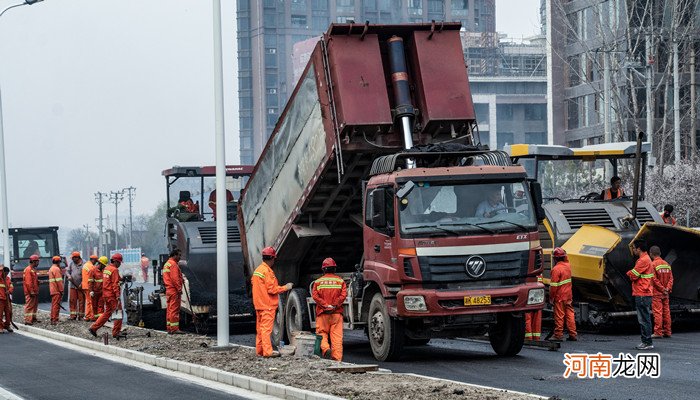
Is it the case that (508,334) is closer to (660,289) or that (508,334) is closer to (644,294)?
(644,294)

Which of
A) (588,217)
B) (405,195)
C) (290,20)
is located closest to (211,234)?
(588,217)

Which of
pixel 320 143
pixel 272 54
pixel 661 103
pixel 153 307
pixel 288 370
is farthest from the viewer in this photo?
pixel 272 54

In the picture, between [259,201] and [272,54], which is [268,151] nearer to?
[259,201]

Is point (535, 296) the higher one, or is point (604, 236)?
point (604, 236)

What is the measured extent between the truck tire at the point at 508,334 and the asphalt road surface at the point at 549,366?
16 cm

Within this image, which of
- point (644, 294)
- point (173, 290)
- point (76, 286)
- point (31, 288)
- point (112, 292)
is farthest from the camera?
point (76, 286)

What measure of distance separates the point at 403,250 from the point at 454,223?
30.7 inches

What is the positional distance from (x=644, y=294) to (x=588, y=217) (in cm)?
439

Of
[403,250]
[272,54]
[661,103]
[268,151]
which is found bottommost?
[403,250]

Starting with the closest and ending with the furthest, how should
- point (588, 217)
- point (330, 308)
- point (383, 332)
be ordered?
point (330, 308), point (383, 332), point (588, 217)

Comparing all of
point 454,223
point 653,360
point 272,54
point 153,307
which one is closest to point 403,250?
point 454,223

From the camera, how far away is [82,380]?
15945mm

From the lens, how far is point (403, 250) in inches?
642

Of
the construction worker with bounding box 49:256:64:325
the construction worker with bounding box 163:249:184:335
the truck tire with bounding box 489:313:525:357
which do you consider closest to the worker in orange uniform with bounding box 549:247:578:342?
the truck tire with bounding box 489:313:525:357
